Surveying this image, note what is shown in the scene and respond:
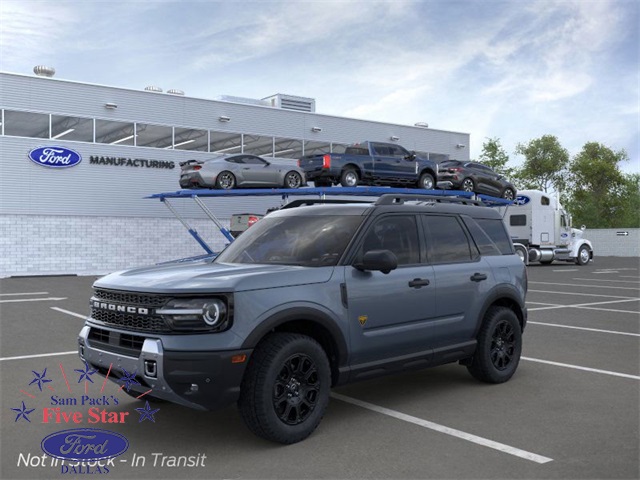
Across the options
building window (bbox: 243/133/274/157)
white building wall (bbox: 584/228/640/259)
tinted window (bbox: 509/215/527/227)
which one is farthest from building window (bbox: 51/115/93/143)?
white building wall (bbox: 584/228/640/259)

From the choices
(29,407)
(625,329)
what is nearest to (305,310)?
(29,407)

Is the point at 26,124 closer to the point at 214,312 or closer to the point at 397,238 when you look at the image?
the point at 397,238

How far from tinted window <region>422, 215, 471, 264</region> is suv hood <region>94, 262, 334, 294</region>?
4.63ft

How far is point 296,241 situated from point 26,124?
81.9ft

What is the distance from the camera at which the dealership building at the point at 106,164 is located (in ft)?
88.4

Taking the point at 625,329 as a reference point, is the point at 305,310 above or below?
above

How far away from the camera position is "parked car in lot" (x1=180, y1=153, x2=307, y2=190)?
2406 centimetres

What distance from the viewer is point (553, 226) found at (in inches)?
1256

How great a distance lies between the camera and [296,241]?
5.71 metres

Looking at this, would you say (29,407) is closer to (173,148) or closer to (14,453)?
(14,453)

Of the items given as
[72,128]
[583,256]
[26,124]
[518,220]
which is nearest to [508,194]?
[518,220]

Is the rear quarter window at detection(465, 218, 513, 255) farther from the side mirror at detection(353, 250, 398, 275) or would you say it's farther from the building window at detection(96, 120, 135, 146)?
the building window at detection(96, 120, 135, 146)

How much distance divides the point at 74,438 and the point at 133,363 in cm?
96

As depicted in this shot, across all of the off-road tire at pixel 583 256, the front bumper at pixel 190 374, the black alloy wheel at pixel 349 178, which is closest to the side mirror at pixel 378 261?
the front bumper at pixel 190 374
